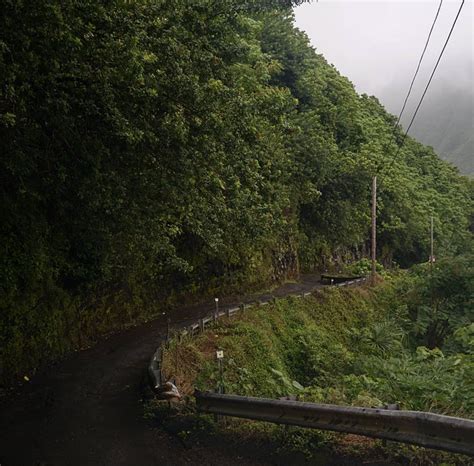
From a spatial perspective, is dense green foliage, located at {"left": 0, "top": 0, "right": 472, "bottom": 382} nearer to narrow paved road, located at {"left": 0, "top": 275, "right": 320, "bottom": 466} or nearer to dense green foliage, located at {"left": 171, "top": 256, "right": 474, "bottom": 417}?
narrow paved road, located at {"left": 0, "top": 275, "right": 320, "bottom": 466}

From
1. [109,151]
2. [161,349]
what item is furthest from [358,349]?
[109,151]

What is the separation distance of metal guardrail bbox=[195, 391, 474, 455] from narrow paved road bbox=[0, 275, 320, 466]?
45.3 inches

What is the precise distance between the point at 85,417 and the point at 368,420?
5.28 metres

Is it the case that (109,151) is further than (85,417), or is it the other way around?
(109,151)

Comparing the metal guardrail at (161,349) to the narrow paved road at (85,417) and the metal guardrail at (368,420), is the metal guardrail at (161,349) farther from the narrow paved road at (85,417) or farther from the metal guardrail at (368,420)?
the metal guardrail at (368,420)

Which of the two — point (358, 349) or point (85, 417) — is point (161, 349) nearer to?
point (85, 417)

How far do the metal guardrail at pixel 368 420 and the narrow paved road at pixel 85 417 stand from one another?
1152 mm

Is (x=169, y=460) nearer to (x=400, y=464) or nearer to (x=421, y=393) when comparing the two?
(x=400, y=464)

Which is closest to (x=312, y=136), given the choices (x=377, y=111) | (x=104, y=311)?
(x=104, y=311)

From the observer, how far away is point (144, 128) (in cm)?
849

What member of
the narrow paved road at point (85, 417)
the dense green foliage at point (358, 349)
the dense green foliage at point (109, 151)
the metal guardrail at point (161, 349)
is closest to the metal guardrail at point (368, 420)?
the dense green foliage at point (358, 349)

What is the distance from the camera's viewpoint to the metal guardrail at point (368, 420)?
4797 mm

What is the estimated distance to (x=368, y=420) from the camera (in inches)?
214

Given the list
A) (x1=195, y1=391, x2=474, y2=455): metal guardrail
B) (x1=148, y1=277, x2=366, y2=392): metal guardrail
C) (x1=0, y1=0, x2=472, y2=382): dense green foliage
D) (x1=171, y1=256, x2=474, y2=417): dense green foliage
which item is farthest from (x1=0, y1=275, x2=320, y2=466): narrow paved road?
(x1=171, y1=256, x2=474, y2=417): dense green foliage
